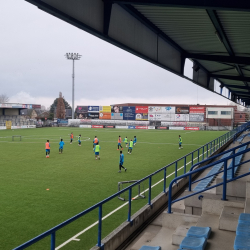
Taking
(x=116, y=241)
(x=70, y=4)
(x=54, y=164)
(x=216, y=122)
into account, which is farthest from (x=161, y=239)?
(x=216, y=122)

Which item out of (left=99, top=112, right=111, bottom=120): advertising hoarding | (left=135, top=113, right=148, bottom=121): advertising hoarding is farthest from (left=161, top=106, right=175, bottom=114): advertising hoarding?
(left=99, top=112, right=111, bottom=120): advertising hoarding

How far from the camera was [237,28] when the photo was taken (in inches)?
268

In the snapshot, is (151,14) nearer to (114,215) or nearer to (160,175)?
(114,215)

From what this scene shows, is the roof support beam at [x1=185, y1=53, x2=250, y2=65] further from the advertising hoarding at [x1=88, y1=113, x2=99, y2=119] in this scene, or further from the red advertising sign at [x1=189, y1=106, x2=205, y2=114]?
the advertising hoarding at [x1=88, y1=113, x2=99, y2=119]

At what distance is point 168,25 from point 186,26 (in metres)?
0.43

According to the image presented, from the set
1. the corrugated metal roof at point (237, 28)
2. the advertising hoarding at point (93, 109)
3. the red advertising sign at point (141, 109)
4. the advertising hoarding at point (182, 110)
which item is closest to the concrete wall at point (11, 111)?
the advertising hoarding at point (93, 109)

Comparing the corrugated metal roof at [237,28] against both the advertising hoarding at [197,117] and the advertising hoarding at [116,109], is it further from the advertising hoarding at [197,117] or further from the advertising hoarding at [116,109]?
the advertising hoarding at [116,109]

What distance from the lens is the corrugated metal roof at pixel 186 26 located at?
5949 millimetres

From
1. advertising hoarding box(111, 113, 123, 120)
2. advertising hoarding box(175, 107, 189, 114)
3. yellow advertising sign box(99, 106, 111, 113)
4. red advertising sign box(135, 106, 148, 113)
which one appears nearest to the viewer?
advertising hoarding box(175, 107, 189, 114)

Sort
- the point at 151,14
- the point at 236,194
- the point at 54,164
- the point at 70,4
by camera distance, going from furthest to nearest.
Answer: the point at 54,164 → the point at 236,194 → the point at 151,14 → the point at 70,4

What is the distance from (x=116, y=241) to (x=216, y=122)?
7548 cm

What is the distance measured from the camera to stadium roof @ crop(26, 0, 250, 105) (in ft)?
14.2

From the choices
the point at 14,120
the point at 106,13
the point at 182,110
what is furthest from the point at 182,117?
the point at 106,13

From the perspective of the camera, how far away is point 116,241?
6031 millimetres
